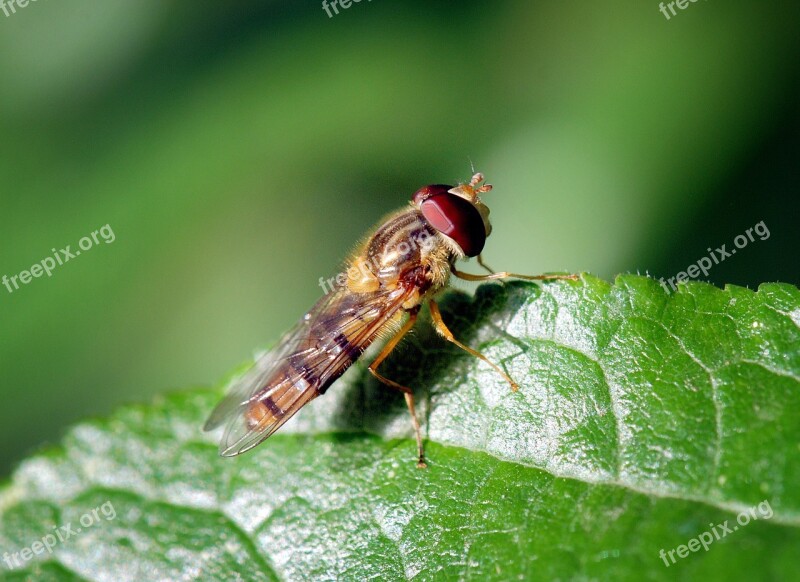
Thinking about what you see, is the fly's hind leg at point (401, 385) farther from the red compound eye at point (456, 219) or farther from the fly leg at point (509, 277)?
the red compound eye at point (456, 219)

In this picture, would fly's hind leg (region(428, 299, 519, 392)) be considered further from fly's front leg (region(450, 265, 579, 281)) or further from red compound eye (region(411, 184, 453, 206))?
red compound eye (region(411, 184, 453, 206))

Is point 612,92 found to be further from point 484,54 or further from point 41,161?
point 41,161

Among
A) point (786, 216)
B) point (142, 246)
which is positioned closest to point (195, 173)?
point (142, 246)

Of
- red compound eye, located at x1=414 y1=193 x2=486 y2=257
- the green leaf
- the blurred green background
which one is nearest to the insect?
red compound eye, located at x1=414 y1=193 x2=486 y2=257

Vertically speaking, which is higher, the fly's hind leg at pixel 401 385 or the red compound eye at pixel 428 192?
the red compound eye at pixel 428 192

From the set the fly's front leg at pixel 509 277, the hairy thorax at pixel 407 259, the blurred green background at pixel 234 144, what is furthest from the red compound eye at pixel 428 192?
the blurred green background at pixel 234 144

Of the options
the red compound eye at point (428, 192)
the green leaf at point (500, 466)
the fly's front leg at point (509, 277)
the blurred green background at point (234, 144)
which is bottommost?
the green leaf at point (500, 466)

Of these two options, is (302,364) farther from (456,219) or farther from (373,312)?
(456,219)
